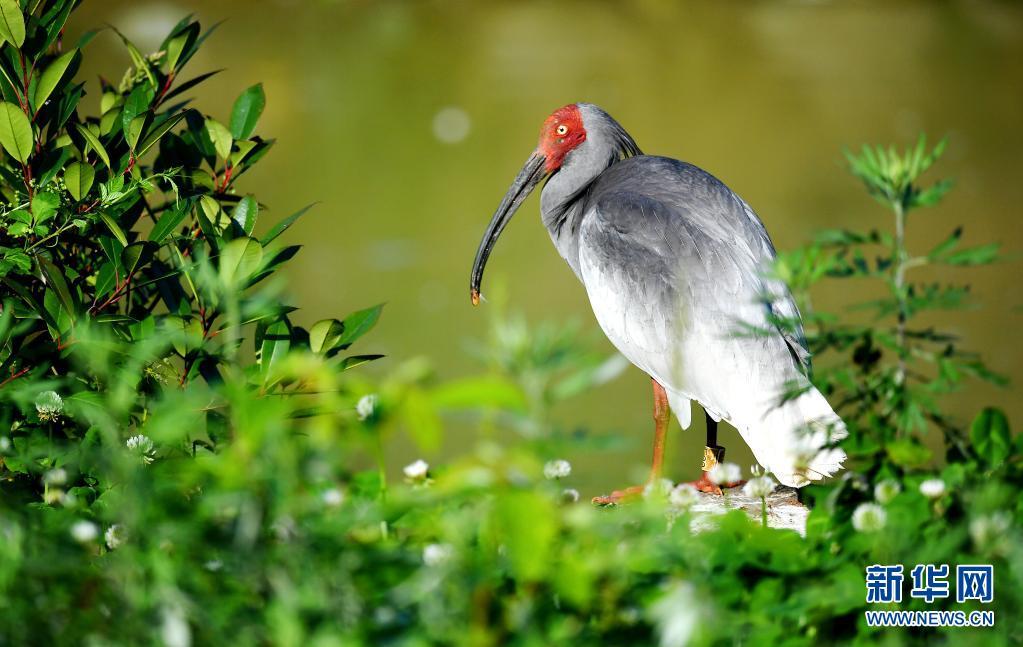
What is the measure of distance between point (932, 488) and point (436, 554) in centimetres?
72

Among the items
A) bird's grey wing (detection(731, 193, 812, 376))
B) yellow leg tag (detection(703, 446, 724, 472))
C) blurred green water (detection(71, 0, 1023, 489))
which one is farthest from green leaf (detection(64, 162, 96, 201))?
blurred green water (detection(71, 0, 1023, 489))

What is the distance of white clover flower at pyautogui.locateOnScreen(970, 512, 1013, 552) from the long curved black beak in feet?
7.91

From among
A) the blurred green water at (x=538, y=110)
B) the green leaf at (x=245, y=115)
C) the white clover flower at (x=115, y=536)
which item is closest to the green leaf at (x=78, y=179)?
the green leaf at (x=245, y=115)

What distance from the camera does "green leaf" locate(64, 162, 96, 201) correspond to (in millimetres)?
2289

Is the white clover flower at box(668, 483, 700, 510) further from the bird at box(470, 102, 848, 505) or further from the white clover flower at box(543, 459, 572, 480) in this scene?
the bird at box(470, 102, 848, 505)

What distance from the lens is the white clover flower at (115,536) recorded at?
1.60 meters

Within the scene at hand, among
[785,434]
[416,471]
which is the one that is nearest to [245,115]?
[416,471]

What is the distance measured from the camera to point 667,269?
3174 mm

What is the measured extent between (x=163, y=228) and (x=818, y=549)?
1.42 m

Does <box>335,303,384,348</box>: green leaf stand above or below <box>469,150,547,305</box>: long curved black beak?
below

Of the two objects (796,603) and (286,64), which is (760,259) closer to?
(796,603)

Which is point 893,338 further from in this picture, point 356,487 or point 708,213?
point 708,213

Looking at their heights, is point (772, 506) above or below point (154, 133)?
below

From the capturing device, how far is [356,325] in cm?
237
